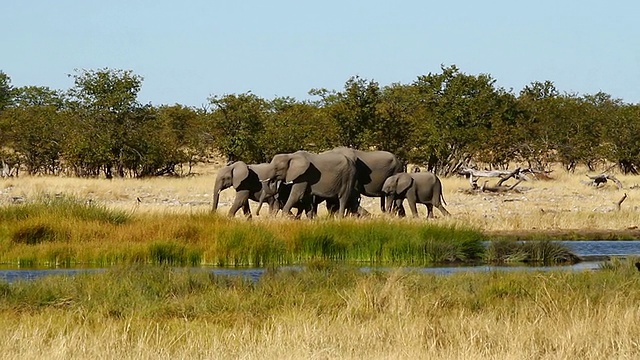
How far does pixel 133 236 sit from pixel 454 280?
8027 millimetres

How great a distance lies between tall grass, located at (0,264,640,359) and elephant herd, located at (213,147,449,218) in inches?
521

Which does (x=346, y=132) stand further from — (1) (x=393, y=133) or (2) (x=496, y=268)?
(2) (x=496, y=268)

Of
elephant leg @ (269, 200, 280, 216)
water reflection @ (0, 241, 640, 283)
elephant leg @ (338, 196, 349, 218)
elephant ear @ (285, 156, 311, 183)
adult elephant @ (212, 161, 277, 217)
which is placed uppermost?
elephant ear @ (285, 156, 311, 183)

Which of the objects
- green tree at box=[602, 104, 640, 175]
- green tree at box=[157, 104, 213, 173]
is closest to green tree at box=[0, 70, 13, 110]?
green tree at box=[157, 104, 213, 173]

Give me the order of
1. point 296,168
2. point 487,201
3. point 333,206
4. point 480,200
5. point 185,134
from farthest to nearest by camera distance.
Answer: point 185,134
point 480,200
point 487,201
point 333,206
point 296,168

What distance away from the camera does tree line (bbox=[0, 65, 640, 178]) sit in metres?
50.8

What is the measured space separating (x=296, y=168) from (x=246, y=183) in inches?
62.1

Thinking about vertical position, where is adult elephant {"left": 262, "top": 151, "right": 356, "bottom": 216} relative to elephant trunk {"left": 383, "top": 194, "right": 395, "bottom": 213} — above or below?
above

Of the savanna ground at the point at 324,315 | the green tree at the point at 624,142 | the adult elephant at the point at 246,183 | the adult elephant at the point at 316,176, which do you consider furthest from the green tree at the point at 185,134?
the savanna ground at the point at 324,315

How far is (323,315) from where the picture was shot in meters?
11.6

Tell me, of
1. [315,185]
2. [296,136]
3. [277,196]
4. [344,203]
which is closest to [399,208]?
[344,203]

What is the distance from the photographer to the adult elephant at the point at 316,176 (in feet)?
92.6

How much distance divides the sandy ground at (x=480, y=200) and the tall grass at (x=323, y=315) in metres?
12.0

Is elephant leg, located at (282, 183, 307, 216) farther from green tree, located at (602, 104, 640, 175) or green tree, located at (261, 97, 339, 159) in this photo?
green tree, located at (602, 104, 640, 175)
